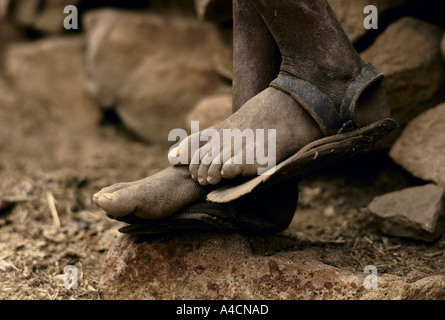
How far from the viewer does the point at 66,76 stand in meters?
2.77

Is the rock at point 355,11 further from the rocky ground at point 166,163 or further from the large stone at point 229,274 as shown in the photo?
the large stone at point 229,274

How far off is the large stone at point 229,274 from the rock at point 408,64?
2.18 ft

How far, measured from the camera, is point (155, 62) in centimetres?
244

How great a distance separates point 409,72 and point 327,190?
1.61ft

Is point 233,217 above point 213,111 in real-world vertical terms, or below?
below

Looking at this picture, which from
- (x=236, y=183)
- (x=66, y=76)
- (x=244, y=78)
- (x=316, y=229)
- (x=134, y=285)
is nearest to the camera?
(x=236, y=183)

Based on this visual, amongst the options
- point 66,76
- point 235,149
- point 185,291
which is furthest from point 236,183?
point 66,76

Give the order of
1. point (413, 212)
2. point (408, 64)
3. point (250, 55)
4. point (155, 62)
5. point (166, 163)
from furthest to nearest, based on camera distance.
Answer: point (155, 62), point (166, 163), point (408, 64), point (413, 212), point (250, 55)

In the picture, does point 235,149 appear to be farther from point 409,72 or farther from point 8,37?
point 8,37

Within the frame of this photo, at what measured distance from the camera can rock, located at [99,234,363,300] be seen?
3.67 ft

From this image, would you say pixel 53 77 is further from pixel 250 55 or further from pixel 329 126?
pixel 329 126

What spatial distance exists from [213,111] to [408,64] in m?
0.73

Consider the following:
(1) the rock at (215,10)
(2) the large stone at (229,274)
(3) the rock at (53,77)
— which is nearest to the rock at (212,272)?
(2) the large stone at (229,274)

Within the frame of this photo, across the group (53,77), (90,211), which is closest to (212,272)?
(90,211)
